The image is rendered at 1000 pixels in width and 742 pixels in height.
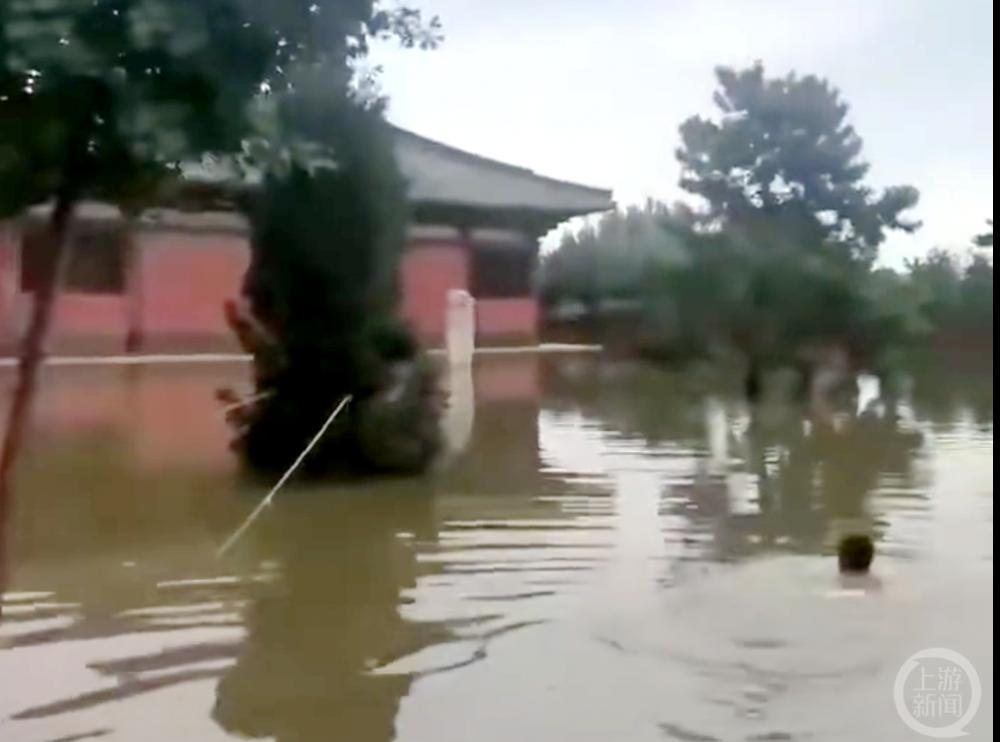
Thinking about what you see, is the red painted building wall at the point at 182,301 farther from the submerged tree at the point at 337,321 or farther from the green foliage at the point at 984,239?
the green foliage at the point at 984,239

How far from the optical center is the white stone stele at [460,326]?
2100 mm

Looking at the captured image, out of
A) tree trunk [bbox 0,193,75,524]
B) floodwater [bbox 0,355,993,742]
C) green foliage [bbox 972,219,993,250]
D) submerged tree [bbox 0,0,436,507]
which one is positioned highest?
submerged tree [bbox 0,0,436,507]

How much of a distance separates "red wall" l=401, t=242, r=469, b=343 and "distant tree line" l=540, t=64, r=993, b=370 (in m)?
0.28

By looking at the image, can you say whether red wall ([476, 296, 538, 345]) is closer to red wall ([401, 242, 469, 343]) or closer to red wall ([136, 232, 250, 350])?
red wall ([401, 242, 469, 343])

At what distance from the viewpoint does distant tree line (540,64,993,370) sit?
6.02 feet

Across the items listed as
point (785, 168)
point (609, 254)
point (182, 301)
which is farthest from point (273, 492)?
point (785, 168)

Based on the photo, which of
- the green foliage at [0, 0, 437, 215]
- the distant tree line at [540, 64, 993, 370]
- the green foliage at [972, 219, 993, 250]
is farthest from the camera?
the distant tree line at [540, 64, 993, 370]

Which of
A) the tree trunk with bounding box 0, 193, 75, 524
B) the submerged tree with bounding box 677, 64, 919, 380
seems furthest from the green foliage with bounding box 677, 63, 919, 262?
the tree trunk with bounding box 0, 193, 75, 524

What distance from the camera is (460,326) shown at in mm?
2141

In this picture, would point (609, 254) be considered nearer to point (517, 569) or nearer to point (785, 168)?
point (785, 168)

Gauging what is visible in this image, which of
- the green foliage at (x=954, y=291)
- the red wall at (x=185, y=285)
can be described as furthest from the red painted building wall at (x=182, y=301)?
the green foliage at (x=954, y=291)

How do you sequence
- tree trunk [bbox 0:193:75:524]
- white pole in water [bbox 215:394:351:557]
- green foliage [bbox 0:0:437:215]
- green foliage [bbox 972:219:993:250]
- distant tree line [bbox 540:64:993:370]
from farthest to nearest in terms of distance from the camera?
white pole in water [bbox 215:394:351:557]
distant tree line [bbox 540:64:993:370]
green foliage [bbox 972:219:993:250]
tree trunk [bbox 0:193:75:524]
green foliage [bbox 0:0:437:215]

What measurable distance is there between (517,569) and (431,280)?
57 centimetres

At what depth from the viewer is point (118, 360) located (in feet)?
6.18
